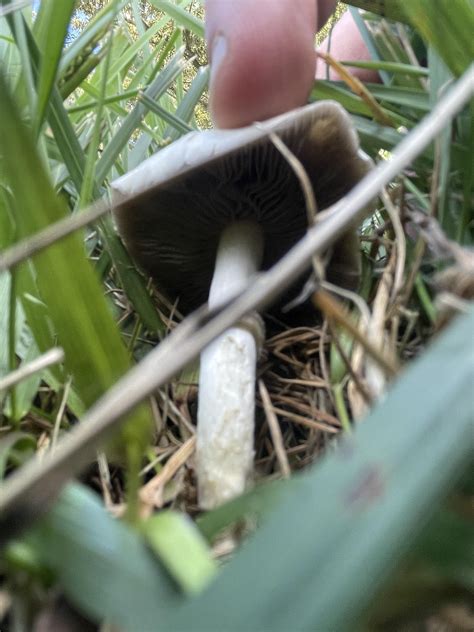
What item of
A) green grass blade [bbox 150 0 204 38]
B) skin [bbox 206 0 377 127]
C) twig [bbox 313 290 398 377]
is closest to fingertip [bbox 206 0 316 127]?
skin [bbox 206 0 377 127]

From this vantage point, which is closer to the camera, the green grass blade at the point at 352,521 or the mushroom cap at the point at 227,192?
the green grass blade at the point at 352,521

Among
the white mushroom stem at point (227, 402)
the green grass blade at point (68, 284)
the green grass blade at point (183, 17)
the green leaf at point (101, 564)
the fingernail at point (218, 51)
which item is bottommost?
the white mushroom stem at point (227, 402)

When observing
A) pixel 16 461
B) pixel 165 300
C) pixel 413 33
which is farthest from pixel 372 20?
pixel 16 461

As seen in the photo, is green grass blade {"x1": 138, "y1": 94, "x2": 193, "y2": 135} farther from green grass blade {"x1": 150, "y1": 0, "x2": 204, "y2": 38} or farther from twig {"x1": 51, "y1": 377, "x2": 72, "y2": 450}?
twig {"x1": 51, "y1": 377, "x2": 72, "y2": 450}

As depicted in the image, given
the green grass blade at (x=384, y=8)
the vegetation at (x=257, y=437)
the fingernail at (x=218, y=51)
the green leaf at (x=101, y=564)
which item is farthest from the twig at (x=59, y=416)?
the green grass blade at (x=384, y=8)

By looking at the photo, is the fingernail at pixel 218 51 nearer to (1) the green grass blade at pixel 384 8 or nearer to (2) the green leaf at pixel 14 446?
(1) the green grass blade at pixel 384 8
